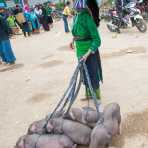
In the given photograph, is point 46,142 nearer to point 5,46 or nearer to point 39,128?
point 39,128

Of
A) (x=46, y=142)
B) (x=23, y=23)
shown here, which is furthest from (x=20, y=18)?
(x=46, y=142)

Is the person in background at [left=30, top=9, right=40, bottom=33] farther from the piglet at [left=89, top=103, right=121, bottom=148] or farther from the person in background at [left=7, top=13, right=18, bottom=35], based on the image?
the piglet at [left=89, top=103, right=121, bottom=148]

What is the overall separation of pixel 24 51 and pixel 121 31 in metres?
3.62

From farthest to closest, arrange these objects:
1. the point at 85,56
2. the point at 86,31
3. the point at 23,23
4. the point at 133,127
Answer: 1. the point at 23,23
2. the point at 86,31
3. the point at 85,56
4. the point at 133,127

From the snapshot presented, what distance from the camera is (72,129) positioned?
470cm

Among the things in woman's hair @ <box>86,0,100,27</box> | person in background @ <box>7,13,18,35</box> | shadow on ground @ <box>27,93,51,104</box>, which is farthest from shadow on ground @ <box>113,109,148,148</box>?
person in background @ <box>7,13,18,35</box>

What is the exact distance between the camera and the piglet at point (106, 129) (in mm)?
4465

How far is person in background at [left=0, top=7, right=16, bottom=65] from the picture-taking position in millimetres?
11106

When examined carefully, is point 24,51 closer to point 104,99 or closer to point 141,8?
point 141,8

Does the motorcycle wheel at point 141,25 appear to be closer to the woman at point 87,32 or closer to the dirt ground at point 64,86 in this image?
the dirt ground at point 64,86

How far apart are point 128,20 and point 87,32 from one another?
8448 millimetres

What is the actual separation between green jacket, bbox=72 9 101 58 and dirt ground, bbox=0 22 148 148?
1091 millimetres

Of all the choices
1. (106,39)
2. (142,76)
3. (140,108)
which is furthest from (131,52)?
(140,108)

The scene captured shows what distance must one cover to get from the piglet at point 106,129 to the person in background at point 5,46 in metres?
6.90
